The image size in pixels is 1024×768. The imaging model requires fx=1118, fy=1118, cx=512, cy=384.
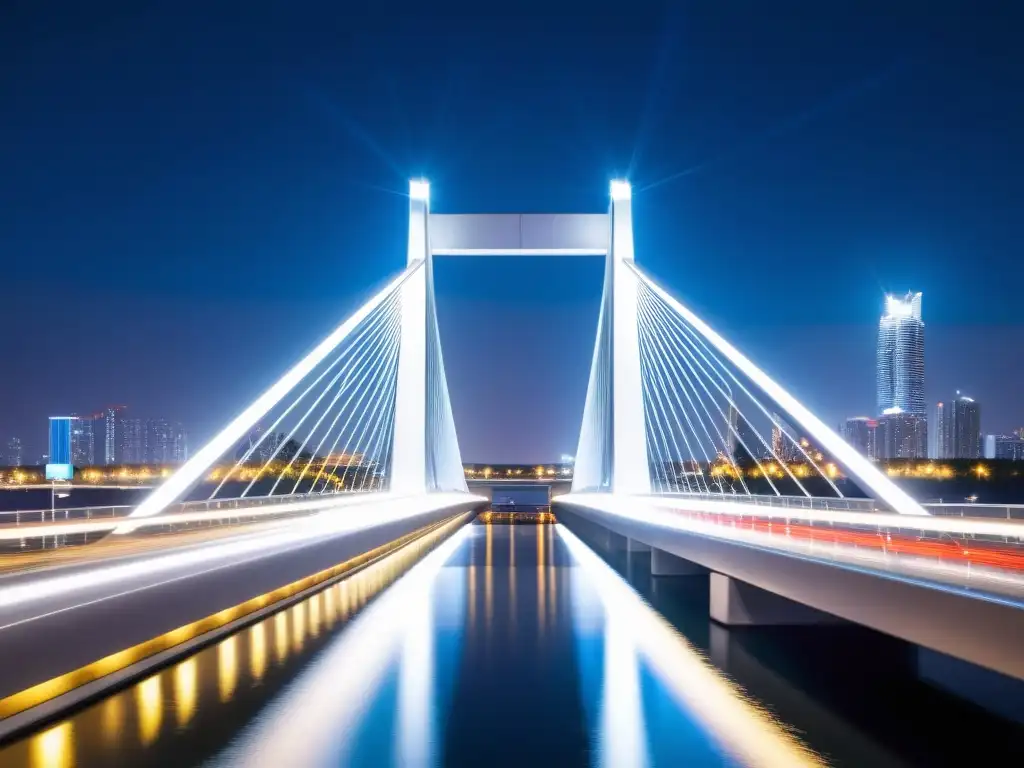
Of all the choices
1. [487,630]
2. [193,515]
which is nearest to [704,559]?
[487,630]

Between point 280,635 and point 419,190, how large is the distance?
1879 cm

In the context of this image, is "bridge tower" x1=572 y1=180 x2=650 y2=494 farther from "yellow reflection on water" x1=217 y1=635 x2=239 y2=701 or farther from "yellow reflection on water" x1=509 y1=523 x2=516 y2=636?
"yellow reflection on water" x1=217 y1=635 x2=239 y2=701

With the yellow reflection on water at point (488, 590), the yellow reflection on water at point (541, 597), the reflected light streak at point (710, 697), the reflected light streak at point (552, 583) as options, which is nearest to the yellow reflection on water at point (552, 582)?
the reflected light streak at point (552, 583)

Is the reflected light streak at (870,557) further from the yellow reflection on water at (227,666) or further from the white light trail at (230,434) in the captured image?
the white light trail at (230,434)

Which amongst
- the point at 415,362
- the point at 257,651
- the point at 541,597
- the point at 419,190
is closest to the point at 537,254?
the point at 419,190

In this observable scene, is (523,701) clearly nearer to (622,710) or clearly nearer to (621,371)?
(622,710)

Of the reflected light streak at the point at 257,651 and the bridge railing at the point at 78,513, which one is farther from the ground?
the bridge railing at the point at 78,513

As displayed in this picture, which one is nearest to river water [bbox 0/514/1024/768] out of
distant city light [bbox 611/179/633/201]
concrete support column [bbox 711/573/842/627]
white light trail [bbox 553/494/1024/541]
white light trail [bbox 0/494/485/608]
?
concrete support column [bbox 711/573/842/627]

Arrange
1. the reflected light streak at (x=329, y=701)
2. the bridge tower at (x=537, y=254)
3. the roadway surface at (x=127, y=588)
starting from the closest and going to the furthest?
1. the roadway surface at (x=127, y=588)
2. the reflected light streak at (x=329, y=701)
3. the bridge tower at (x=537, y=254)

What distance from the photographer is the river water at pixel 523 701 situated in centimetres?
921

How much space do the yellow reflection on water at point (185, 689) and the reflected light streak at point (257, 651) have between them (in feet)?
2.13

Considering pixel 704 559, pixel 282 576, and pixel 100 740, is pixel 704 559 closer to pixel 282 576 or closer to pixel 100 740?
pixel 282 576

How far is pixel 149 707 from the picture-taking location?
35.0 ft

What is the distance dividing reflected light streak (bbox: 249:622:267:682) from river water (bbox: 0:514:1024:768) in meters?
0.04
